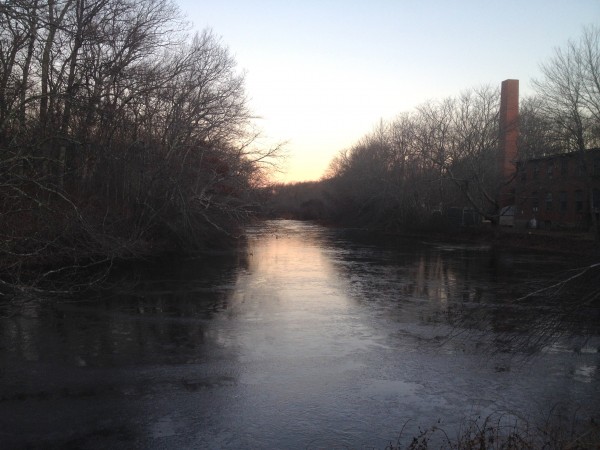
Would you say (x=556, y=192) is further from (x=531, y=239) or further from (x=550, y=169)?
(x=531, y=239)

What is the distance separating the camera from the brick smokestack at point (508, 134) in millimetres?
41591

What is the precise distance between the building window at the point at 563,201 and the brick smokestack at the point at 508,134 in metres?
4.06

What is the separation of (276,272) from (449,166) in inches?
1073

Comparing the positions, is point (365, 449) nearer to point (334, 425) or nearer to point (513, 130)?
point (334, 425)

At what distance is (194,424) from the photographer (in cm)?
657

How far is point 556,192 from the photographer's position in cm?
4403

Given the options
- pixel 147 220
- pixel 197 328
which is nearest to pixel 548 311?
pixel 197 328

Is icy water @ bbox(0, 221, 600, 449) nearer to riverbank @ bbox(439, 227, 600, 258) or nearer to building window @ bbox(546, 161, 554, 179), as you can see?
riverbank @ bbox(439, 227, 600, 258)

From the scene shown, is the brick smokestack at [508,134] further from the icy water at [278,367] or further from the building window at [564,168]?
the icy water at [278,367]

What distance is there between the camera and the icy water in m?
6.42

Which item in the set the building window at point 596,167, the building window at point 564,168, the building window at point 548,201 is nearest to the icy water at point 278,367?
the building window at point 596,167

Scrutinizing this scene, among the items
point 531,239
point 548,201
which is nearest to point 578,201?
point 548,201

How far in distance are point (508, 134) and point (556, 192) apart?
21.2 ft

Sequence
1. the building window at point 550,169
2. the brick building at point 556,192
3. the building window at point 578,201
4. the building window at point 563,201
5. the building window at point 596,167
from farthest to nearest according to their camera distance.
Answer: the building window at point 550,169, the building window at point 563,201, the building window at point 578,201, the brick building at point 556,192, the building window at point 596,167
